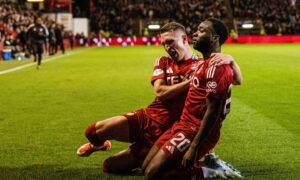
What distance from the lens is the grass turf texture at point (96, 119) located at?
6688mm

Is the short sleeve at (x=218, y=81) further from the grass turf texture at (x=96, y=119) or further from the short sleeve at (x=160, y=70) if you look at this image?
the grass turf texture at (x=96, y=119)

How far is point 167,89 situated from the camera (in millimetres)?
5871

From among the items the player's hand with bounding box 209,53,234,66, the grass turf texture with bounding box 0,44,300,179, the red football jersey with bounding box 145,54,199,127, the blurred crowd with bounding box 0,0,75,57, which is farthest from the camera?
the blurred crowd with bounding box 0,0,75,57

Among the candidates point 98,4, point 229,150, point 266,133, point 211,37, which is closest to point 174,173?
point 211,37

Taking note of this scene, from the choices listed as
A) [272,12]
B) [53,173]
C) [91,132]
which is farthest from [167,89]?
[272,12]

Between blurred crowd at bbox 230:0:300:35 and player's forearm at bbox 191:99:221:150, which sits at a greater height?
player's forearm at bbox 191:99:221:150

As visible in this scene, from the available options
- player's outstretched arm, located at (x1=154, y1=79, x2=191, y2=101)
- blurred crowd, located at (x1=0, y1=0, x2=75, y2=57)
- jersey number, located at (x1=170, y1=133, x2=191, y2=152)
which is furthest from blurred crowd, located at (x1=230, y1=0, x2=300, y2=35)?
jersey number, located at (x1=170, y1=133, x2=191, y2=152)

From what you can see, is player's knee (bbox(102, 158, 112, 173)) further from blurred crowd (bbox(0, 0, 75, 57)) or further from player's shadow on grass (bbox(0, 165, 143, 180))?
blurred crowd (bbox(0, 0, 75, 57))

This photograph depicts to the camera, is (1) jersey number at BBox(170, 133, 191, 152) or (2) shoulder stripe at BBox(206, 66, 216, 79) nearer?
(2) shoulder stripe at BBox(206, 66, 216, 79)

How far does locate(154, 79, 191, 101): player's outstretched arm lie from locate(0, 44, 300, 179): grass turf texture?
97 cm

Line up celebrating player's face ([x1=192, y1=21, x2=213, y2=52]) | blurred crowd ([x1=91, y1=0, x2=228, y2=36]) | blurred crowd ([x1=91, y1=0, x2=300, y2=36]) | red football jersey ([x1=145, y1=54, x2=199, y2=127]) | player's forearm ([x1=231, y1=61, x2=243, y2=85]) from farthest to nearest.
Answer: blurred crowd ([x1=91, y1=0, x2=228, y2=36]) < blurred crowd ([x1=91, y1=0, x2=300, y2=36]) < red football jersey ([x1=145, y1=54, x2=199, y2=127]) < player's forearm ([x1=231, y1=61, x2=243, y2=85]) < celebrating player's face ([x1=192, y1=21, x2=213, y2=52])

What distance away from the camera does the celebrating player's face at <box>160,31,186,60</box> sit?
6062mm

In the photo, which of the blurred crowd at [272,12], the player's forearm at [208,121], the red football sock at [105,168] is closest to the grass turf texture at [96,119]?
the red football sock at [105,168]

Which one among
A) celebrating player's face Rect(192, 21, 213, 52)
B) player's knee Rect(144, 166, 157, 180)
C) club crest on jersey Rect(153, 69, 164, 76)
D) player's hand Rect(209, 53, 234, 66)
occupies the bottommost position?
player's knee Rect(144, 166, 157, 180)
